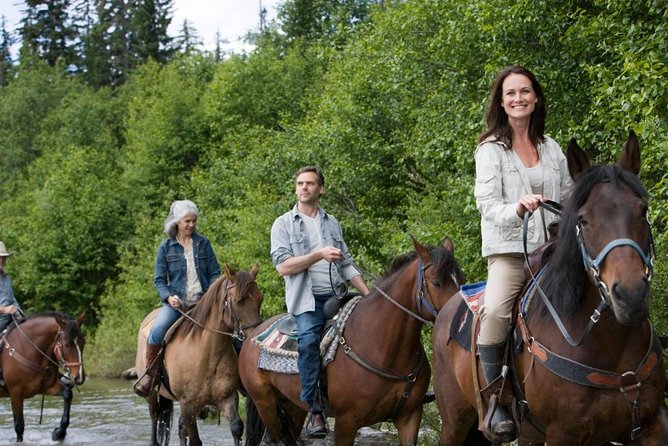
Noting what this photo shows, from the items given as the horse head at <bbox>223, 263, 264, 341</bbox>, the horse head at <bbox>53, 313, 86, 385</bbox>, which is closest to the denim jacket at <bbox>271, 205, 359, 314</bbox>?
the horse head at <bbox>223, 263, 264, 341</bbox>

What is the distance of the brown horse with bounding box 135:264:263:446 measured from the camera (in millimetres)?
10445

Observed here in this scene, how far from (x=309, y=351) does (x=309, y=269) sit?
832mm

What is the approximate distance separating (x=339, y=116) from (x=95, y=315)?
71.9 ft

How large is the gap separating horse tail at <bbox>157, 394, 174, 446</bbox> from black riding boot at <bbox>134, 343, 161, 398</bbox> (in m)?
0.87

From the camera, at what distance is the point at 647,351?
16.5 feet

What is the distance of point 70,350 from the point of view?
48.1ft

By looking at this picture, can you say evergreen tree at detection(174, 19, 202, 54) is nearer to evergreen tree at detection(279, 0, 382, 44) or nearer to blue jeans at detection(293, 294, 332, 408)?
evergreen tree at detection(279, 0, 382, 44)

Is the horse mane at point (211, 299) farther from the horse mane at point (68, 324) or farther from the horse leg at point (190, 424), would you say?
the horse mane at point (68, 324)

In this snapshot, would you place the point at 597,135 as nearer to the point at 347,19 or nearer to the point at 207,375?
the point at 207,375

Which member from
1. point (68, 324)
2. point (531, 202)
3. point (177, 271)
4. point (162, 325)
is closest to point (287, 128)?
point (68, 324)

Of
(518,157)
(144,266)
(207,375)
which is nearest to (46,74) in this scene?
(144,266)

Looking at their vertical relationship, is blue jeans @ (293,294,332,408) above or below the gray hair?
below

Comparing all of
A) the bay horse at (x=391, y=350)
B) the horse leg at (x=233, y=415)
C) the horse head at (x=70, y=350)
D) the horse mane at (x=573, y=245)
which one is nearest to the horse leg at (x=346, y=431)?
the bay horse at (x=391, y=350)

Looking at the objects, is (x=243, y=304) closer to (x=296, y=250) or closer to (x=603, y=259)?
(x=296, y=250)
